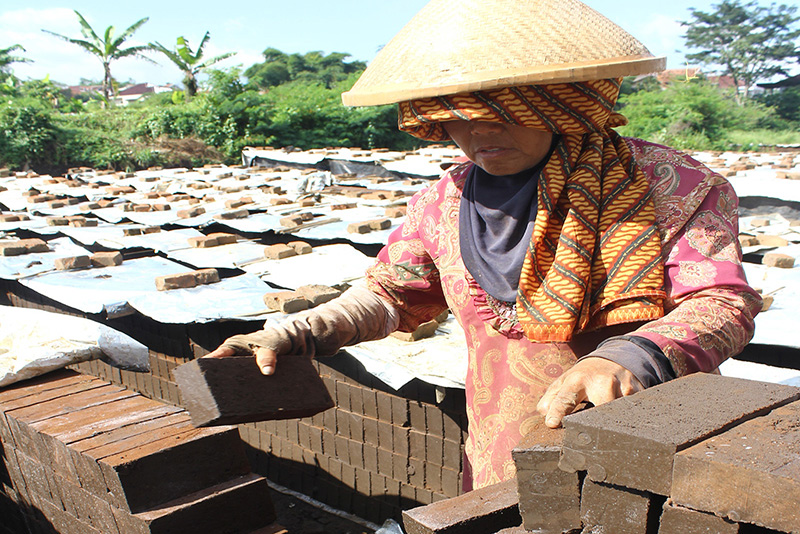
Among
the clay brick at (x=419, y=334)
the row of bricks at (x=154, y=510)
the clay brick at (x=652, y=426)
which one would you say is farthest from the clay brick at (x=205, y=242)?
the clay brick at (x=652, y=426)

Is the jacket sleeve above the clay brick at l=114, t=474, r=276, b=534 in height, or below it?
above

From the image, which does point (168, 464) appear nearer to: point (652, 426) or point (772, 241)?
point (652, 426)

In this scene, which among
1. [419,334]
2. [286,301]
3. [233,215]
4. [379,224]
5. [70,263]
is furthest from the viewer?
[233,215]

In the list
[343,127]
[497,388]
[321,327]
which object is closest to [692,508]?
[497,388]

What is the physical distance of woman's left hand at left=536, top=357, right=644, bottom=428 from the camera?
143 centimetres

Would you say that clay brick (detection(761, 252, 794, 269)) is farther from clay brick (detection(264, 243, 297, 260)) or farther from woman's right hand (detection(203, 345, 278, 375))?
woman's right hand (detection(203, 345, 278, 375))

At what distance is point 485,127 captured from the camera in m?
1.73

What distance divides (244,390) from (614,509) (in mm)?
1045

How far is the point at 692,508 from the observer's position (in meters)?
1.19

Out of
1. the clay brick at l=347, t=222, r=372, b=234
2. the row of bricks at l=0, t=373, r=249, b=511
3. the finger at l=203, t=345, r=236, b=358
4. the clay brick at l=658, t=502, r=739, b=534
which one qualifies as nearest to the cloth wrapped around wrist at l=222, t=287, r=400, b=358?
the finger at l=203, t=345, r=236, b=358

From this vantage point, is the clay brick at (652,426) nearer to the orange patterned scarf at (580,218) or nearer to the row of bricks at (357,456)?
the orange patterned scarf at (580,218)

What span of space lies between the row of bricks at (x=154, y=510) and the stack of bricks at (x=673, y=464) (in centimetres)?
164

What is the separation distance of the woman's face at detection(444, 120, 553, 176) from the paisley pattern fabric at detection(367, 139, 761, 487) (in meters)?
0.25

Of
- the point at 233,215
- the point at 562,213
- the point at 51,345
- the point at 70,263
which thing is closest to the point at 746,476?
the point at 562,213
